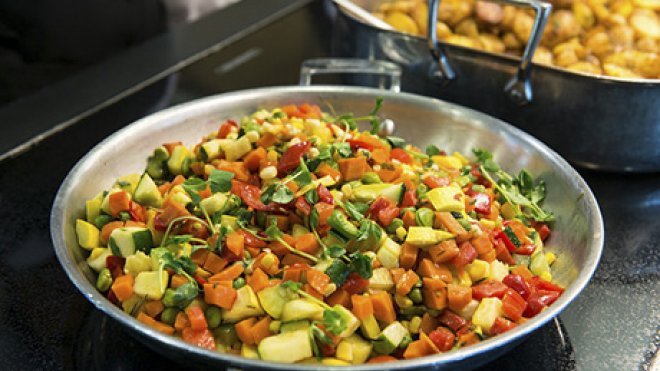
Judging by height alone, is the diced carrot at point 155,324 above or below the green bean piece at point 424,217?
below

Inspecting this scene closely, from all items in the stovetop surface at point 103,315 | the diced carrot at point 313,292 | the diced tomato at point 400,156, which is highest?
the diced tomato at point 400,156

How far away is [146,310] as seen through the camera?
0.94 metres

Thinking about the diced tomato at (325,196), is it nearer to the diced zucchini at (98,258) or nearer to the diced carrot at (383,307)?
the diced carrot at (383,307)

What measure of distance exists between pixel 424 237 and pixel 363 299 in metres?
0.12

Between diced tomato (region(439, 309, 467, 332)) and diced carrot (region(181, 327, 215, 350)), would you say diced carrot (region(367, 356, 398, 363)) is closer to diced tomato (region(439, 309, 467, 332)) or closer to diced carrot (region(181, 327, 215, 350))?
diced tomato (region(439, 309, 467, 332))

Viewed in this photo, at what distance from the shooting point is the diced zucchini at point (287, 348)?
0.86 metres

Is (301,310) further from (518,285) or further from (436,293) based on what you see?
(518,285)

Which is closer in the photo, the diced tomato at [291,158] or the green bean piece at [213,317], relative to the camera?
Answer: the green bean piece at [213,317]

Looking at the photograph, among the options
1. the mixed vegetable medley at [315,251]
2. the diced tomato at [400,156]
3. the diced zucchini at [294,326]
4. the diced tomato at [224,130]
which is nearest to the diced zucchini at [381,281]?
the mixed vegetable medley at [315,251]

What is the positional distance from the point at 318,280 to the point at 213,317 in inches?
5.3

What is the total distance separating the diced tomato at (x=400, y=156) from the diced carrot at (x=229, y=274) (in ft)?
1.26

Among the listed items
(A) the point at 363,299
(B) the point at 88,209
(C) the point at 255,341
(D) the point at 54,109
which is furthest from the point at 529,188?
(D) the point at 54,109

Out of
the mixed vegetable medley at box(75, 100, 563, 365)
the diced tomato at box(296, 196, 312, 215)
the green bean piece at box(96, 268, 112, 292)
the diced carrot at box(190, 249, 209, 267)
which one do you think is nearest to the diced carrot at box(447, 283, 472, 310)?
the mixed vegetable medley at box(75, 100, 563, 365)

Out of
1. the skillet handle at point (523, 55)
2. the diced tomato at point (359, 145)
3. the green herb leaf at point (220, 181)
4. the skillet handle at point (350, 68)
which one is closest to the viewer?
the green herb leaf at point (220, 181)
